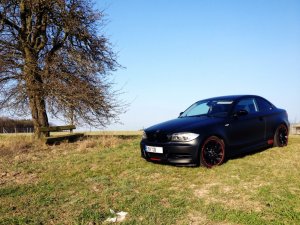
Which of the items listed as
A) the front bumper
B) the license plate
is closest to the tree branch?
the license plate

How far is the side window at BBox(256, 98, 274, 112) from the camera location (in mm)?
9250

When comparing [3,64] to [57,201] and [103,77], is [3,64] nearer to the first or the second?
[103,77]

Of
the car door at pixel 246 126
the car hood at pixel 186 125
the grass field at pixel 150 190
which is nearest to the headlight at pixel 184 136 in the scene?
the car hood at pixel 186 125

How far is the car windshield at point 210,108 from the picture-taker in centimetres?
855

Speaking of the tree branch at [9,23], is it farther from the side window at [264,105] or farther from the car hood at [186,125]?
the side window at [264,105]

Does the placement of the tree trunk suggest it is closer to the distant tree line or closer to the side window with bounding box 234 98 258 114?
the side window with bounding box 234 98 258 114

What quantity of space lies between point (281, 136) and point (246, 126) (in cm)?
178

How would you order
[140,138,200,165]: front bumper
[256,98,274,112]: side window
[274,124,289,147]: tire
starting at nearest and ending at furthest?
[140,138,200,165]: front bumper
[256,98,274,112]: side window
[274,124,289,147]: tire

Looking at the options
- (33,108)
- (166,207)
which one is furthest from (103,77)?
(166,207)

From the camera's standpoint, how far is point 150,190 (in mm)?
6406

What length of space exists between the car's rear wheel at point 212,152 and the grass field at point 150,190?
A: 20cm

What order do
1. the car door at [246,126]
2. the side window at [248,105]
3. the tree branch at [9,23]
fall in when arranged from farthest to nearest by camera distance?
1. the tree branch at [9,23]
2. the side window at [248,105]
3. the car door at [246,126]

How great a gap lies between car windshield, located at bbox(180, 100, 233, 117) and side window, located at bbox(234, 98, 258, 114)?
242 mm

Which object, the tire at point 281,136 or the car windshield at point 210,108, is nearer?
the car windshield at point 210,108
